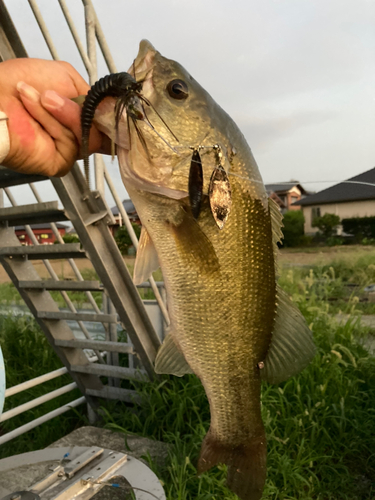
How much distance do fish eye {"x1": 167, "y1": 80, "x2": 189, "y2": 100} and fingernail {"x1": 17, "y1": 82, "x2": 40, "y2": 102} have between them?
318 millimetres

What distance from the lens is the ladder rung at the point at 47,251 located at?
2.43 m

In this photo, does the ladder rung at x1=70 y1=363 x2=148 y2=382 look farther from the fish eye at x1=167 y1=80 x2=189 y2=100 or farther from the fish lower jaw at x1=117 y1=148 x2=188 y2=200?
the fish eye at x1=167 y1=80 x2=189 y2=100

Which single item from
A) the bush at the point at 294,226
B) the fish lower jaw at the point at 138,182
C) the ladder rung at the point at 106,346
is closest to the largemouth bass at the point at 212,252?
the fish lower jaw at the point at 138,182

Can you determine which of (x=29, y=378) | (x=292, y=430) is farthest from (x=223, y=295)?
(x=29, y=378)

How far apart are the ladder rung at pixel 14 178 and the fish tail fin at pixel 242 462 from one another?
1.69 metres

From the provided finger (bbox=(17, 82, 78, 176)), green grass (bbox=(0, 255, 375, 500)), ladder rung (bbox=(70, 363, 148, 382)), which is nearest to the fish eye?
finger (bbox=(17, 82, 78, 176))

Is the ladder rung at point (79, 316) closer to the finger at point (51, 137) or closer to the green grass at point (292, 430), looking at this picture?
the green grass at point (292, 430)

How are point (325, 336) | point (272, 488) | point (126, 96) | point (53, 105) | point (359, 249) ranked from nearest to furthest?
point (126, 96) → point (53, 105) → point (272, 488) → point (325, 336) → point (359, 249)

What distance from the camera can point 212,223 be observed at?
99cm

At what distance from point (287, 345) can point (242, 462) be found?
33 cm

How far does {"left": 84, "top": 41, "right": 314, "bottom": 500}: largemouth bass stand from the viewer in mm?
957

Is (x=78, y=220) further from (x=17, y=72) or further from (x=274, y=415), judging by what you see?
(x=274, y=415)

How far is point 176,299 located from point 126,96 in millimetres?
488

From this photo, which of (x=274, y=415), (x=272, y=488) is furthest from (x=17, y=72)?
(x=274, y=415)
